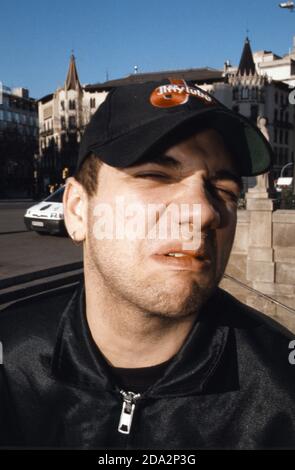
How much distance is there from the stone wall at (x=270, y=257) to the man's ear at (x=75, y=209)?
10.1 m

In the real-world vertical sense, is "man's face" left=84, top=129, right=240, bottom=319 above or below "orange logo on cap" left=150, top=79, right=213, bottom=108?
below

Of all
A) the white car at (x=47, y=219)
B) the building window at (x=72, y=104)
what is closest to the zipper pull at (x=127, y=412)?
the white car at (x=47, y=219)

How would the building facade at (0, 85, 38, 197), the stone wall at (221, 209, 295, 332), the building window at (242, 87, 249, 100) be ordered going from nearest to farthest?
the stone wall at (221, 209, 295, 332) → the building facade at (0, 85, 38, 197) → the building window at (242, 87, 249, 100)

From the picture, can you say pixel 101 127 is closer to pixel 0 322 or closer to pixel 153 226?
pixel 153 226

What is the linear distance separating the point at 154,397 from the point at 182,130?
0.73m

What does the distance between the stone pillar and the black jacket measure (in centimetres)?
1000

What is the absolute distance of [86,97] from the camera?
2825 inches

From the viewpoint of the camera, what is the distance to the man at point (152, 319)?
1250 millimetres

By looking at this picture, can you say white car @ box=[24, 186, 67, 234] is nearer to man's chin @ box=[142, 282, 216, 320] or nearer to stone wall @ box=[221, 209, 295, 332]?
stone wall @ box=[221, 209, 295, 332]

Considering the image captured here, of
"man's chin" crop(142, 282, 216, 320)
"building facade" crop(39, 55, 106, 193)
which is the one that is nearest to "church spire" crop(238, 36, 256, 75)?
"building facade" crop(39, 55, 106, 193)

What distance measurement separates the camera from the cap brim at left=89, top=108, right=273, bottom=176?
4.09 ft

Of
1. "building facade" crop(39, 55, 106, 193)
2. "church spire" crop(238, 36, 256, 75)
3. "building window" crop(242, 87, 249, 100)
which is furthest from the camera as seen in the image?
"building facade" crop(39, 55, 106, 193)

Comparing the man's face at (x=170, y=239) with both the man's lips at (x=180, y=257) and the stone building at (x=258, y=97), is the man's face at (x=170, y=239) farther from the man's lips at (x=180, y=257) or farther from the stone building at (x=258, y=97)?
the stone building at (x=258, y=97)

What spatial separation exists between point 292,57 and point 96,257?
76.9m
